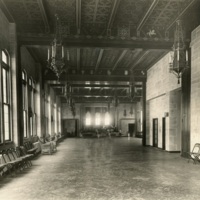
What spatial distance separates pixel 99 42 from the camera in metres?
9.84

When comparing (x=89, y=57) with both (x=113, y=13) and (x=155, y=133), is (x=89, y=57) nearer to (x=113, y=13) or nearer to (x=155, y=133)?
(x=113, y=13)

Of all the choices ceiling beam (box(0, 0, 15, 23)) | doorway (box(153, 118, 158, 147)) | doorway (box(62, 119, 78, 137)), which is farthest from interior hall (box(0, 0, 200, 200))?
doorway (box(62, 119, 78, 137))

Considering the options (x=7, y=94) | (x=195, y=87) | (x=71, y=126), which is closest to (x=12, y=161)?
(x=7, y=94)

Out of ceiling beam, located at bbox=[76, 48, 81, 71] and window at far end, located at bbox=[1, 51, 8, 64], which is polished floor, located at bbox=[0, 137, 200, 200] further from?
ceiling beam, located at bbox=[76, 48, 81, 71]

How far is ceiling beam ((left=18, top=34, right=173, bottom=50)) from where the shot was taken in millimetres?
9648

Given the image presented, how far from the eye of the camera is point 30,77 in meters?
13.7

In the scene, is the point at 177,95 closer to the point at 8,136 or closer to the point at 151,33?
the point at 151,33

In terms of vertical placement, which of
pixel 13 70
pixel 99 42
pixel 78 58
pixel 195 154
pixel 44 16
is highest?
pixel 44 16

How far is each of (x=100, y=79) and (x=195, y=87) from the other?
788 centimetres

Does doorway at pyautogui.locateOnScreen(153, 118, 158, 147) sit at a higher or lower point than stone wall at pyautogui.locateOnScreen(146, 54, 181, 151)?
lower

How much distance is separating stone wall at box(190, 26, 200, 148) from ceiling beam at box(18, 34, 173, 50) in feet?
3.33

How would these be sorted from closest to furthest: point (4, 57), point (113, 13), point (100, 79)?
point (113, 13)
point (4, 57)
point (100, 79)

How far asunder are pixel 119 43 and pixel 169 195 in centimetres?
639

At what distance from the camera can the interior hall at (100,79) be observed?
20.9 ft
